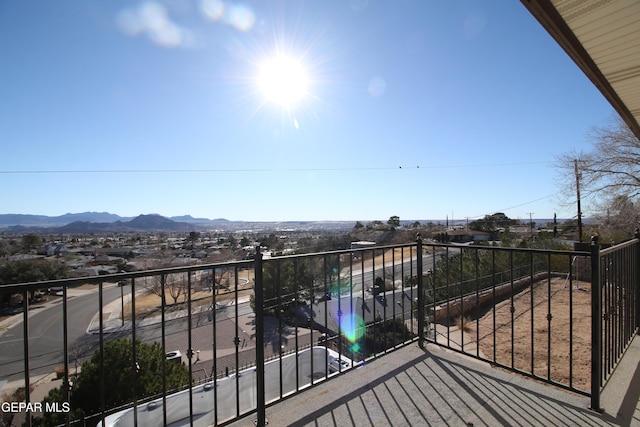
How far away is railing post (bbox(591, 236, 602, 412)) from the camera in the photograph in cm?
167

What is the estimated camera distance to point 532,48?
5379mm

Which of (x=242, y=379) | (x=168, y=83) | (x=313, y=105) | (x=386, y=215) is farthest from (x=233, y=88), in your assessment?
(x=386, y=215)

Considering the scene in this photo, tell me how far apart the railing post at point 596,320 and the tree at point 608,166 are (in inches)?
536

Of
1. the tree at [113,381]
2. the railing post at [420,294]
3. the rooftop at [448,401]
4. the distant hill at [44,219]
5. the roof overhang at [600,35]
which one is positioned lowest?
the tree at [113,381]

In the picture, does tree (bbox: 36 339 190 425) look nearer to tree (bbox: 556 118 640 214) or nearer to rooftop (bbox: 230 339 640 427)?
rooftop (bbox: 230 339 640 427)

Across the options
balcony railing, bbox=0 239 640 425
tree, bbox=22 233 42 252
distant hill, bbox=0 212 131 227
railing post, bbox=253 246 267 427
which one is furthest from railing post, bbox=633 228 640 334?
distant hill, bbox=0 212 131 227

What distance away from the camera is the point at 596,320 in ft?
5.51

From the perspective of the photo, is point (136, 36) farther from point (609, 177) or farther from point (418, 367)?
point (609, 177)

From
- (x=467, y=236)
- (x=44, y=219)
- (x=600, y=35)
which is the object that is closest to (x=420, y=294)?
(x=600, y=35)

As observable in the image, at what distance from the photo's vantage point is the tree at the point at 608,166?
445 inches

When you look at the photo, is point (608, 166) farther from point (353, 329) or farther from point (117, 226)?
point (117, 226)

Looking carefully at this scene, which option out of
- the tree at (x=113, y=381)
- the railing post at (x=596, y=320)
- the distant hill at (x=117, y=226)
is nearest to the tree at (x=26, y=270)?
the tree at (x=113, y=381)

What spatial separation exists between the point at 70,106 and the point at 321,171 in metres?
13.1

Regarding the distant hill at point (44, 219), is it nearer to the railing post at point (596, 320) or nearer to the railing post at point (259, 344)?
the railing post at point (259, 344)
